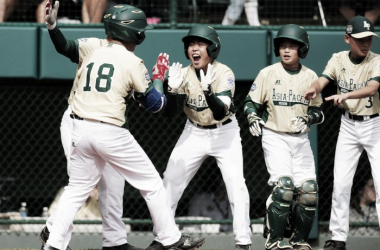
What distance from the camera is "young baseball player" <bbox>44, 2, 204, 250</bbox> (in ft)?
18.9

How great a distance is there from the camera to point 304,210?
6609 millimetres

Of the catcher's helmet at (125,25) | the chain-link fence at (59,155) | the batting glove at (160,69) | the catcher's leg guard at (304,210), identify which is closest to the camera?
the catcher's helmet at (125,25)

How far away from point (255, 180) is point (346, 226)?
2.49 metres

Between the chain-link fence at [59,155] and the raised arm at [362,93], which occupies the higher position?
the raised arm at [362,93]

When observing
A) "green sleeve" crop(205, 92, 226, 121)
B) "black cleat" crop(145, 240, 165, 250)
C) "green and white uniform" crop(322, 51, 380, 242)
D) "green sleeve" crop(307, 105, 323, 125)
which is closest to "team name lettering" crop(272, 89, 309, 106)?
"green sleeve" crop(307, 105, 323, 125)

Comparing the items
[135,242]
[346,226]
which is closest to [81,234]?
[135,242]

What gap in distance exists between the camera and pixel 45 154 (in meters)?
9.29

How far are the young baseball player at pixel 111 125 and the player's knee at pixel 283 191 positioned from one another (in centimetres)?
92

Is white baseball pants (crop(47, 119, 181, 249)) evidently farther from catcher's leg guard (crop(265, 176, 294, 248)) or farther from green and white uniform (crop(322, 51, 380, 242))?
green and white uniform (crop(322, 51, 380, 242))

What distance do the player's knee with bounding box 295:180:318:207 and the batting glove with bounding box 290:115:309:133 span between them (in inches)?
17.6

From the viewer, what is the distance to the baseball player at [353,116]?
22.3 feet

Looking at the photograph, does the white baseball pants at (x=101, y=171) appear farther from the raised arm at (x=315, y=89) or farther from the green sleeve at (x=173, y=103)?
the raised arm at (x=315, y=89)

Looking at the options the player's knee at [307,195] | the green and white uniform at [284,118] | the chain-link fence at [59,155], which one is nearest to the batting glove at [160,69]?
the green and white uniform at [284,118]

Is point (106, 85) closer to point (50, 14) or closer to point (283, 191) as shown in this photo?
point (50, 14)
